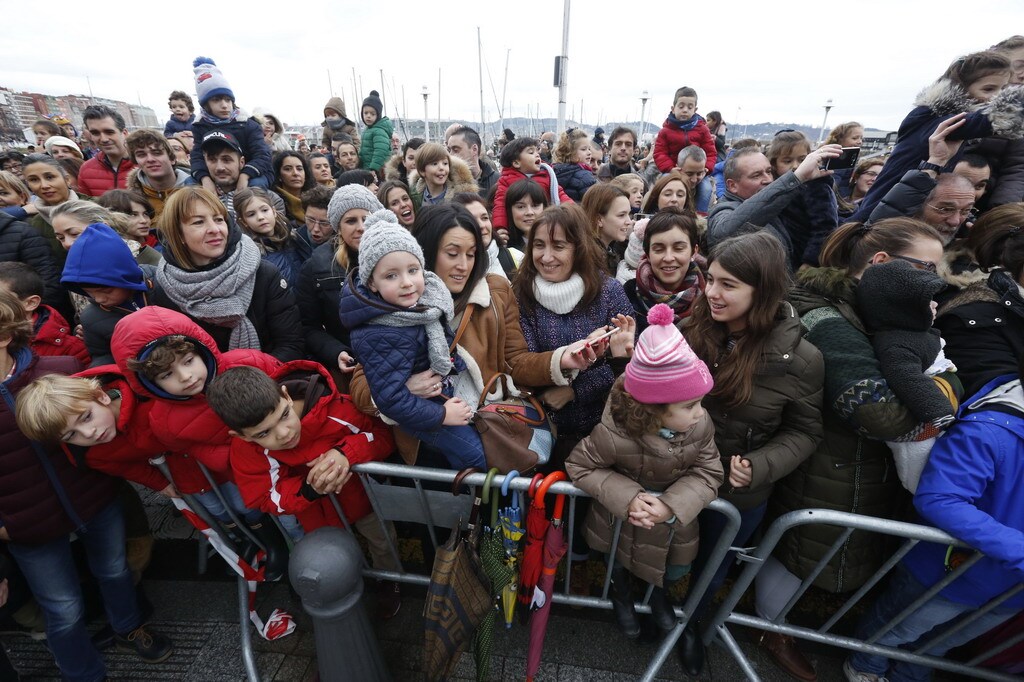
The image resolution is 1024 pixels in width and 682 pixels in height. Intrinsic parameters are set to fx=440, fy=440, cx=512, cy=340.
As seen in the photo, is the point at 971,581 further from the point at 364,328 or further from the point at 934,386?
the point at 364,328

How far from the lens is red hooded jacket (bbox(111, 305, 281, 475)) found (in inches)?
86.5

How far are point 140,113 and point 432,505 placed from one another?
135237 millimetres

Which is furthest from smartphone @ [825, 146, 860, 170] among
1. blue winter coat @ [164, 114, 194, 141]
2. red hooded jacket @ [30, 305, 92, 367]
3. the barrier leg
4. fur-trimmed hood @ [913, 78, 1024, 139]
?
blue winter coat @ [164, 114, 194, 141]

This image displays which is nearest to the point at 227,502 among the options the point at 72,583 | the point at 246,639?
the point at 246,639

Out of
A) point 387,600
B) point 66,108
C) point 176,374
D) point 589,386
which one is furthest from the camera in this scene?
point 66,108

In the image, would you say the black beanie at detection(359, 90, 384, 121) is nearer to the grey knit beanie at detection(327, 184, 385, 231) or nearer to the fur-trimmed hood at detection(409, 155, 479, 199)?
the fur-trimmed hood at detection(409, 155, 479, 199)

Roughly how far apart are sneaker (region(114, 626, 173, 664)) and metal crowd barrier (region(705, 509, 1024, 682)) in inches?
129

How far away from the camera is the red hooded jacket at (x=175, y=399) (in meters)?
2.20

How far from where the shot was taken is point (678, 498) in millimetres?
1978

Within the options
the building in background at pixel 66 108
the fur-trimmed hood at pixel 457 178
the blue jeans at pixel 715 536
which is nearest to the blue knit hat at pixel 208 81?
the fur-trimmed hood at pixel 457 178

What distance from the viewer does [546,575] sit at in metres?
2.19

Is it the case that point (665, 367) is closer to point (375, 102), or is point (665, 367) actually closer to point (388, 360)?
point (388, 360)

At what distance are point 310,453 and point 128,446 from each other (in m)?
1.00

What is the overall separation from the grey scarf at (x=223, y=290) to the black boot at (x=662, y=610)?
2964 millimetres
